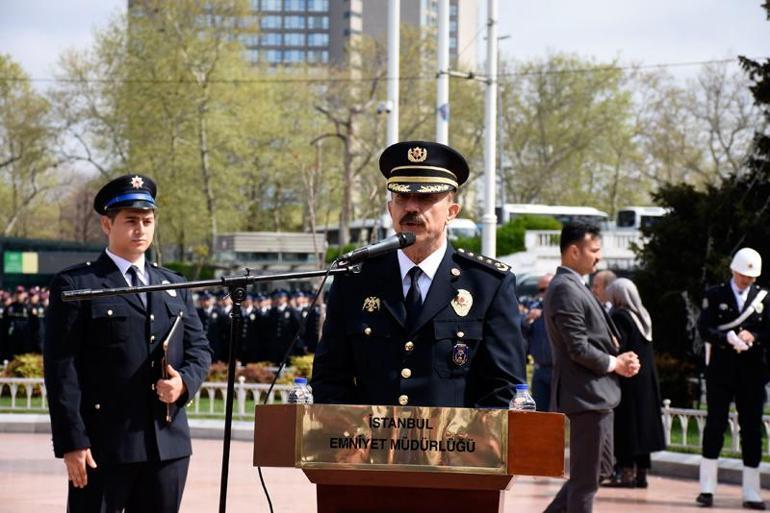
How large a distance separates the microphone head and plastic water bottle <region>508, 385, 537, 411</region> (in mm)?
624

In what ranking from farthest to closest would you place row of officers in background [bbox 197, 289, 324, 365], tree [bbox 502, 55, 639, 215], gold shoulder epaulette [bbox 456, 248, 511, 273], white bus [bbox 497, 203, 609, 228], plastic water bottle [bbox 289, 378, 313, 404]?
tree [bbox 502, 55, 639, 215]
white bus [bbox 497, 203, 609, 228]
row of officers in background [bbox 197, 289, 324, 365]
gold shoulder epaulette [bbox 456, 248, 511, 273]
plastic water bottle [bbox 289, 378, 313, 404]

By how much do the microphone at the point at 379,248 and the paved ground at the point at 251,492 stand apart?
676cm

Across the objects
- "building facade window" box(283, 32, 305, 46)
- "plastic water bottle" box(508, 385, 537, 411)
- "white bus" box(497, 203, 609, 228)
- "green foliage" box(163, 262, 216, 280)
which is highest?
"building facade window" box(283, 32, 305, 46)

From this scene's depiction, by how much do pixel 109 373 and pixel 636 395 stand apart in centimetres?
740

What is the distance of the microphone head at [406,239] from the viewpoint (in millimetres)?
4641

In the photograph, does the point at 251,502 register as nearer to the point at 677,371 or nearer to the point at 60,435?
the point at 60,435

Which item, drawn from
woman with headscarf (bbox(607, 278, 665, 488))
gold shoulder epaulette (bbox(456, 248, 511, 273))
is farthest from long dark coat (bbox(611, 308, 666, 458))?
gold shoulder epaulette (bbox(456, 248, 511, 273))

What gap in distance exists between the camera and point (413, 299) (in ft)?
16.6

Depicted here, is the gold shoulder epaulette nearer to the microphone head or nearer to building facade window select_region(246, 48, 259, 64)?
the microphone head

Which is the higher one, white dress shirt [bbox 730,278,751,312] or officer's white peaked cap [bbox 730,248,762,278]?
officer's white peaked cap [bbox 730,248,762,278]

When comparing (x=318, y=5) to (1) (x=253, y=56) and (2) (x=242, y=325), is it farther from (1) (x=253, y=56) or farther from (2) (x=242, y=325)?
(2) (x=242, y=325)

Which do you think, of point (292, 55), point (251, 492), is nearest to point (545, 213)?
point (251, 492)

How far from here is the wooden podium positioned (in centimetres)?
413

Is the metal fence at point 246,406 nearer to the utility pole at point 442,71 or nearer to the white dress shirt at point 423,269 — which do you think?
the utility pole at point 442,71
